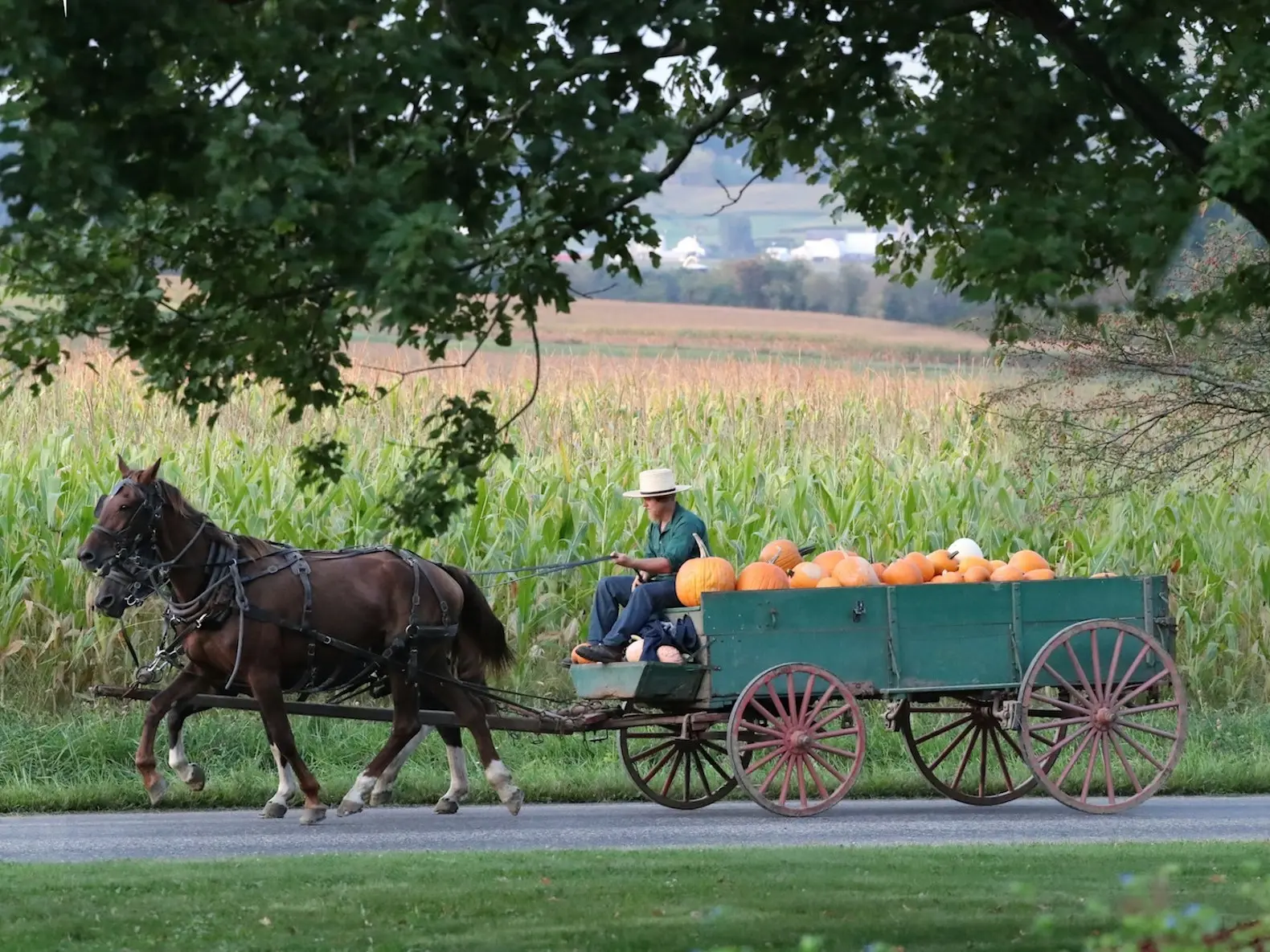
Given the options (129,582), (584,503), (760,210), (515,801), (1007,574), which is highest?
(760,210)


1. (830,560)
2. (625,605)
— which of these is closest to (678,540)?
(625,605)

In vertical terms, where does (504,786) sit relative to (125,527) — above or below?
below

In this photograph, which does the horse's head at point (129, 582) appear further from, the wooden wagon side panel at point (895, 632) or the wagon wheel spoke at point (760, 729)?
the wagon wheel spoke at point (760, 729)

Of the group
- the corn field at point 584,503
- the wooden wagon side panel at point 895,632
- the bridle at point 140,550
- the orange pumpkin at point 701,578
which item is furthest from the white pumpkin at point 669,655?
the corn field at point 584,503

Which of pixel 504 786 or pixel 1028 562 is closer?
pixel 504 786

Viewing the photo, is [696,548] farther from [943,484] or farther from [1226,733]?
[943,484]

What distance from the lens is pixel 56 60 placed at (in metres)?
5.93

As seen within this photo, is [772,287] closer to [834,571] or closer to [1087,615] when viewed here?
[834,571]

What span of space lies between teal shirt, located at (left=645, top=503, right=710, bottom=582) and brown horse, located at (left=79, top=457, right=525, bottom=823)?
141 centimetres

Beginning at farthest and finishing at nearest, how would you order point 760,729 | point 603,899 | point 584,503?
point 584,503
point 760,729
point 603,899

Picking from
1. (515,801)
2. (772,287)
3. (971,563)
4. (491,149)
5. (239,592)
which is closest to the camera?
(491,149)

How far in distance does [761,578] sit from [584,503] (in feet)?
16.2

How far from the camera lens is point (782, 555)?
13828 mm

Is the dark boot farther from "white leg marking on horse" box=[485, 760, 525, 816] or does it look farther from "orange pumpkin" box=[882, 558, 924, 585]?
"orange pumpkin" box=[882, 558, 924, 585]
